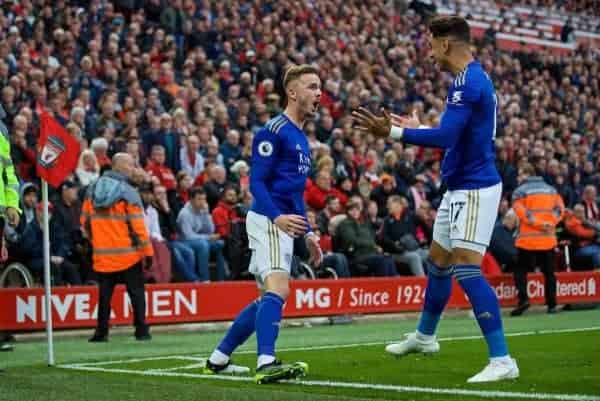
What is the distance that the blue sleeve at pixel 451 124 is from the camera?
8.23 meters

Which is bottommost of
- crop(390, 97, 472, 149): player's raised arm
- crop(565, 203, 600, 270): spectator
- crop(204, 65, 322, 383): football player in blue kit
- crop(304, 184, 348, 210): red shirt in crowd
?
crop(565, 203, 600, 270): spectator

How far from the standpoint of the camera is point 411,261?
18391 millimetres

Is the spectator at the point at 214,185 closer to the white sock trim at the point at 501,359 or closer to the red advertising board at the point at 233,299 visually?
the red advertising board at the point at 233,299

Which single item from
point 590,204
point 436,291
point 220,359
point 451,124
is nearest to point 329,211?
point 590,204

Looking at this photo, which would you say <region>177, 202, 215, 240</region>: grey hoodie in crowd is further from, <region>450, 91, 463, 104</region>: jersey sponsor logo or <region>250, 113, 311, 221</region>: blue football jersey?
<region>450, 91, 463, 104</region>: jersey sponsor logo

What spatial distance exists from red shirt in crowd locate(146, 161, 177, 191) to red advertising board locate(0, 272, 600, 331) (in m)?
2.58

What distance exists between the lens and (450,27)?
862cm

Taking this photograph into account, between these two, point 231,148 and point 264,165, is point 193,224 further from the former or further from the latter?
point 264,165

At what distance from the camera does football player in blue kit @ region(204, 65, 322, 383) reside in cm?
827

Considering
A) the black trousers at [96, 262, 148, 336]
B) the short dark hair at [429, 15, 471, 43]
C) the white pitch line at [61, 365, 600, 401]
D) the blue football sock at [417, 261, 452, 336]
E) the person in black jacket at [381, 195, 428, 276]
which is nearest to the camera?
the white pitch line at [61, 365, 600, 401]

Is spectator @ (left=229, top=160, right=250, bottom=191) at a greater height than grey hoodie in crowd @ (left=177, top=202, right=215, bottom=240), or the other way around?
spectator @ (left=229, top=160, right=250, bottom=191)

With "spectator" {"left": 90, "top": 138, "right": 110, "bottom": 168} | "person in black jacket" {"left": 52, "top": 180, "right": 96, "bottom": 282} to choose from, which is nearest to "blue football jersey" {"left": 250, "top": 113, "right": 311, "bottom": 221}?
"person in black jacket" {"left": 52, "top": 180, "right": 96, "bottom": 282}

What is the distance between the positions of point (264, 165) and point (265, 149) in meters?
0.11

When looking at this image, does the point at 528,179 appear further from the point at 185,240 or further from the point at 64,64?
the point at 64,64
